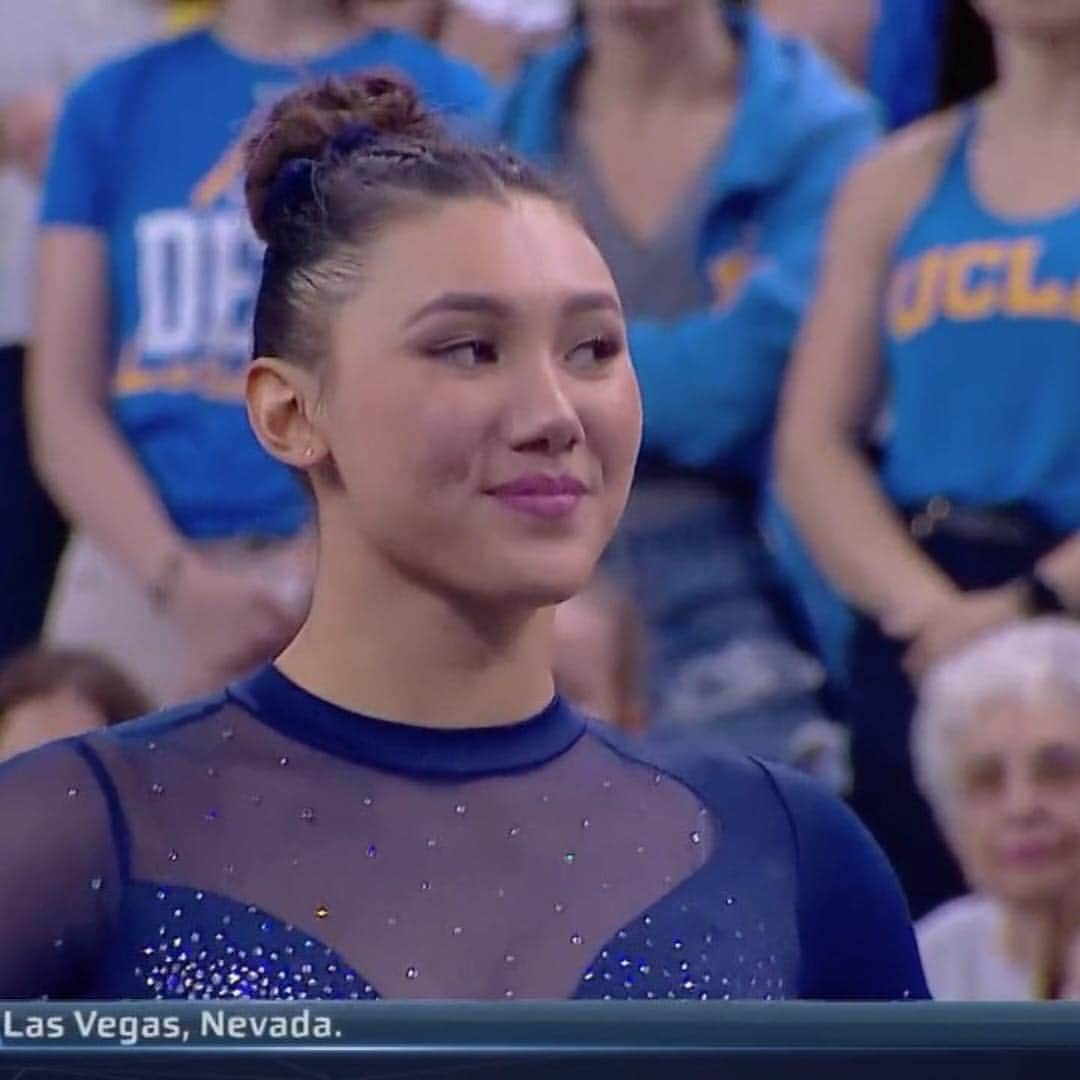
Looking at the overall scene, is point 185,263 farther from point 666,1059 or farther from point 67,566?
point 666,1059

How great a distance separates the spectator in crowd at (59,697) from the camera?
2.83 meters

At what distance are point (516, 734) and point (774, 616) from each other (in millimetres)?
1470

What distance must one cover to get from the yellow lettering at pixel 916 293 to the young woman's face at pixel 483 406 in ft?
4.07

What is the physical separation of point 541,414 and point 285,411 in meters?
0.20

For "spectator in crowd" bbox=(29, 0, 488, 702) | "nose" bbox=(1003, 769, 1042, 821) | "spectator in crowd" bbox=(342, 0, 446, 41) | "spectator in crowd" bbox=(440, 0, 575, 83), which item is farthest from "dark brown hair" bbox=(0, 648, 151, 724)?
"spectator in crowd" bbox=(440, 0, 575, 83)

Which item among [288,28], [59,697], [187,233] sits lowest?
[59,697]

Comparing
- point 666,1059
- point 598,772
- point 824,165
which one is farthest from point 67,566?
point 666,1059

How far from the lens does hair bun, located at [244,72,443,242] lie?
1.72m

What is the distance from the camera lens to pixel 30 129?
3.59 metres

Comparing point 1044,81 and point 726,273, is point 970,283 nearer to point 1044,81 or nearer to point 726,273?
point 1044,81

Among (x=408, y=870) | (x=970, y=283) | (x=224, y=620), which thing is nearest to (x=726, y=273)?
(x=970, y=283)

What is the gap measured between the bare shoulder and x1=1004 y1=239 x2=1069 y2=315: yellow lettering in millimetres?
157

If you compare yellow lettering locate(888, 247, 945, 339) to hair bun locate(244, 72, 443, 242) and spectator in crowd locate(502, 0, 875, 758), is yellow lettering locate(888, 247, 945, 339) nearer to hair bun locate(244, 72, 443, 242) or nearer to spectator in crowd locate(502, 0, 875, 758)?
spectator in crowd locate(502, 0, 875, 758)

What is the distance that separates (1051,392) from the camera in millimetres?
2709
